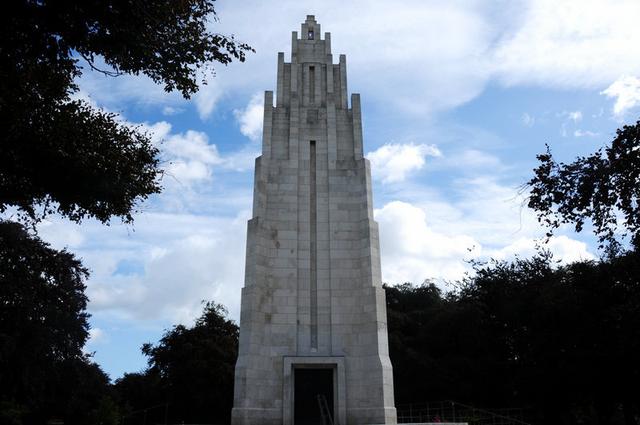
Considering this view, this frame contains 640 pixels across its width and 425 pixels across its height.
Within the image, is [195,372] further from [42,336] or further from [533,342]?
[533,342]

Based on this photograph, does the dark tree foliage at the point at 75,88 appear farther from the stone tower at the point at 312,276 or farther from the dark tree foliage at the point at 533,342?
the dark tree foliage at the point at 533,342

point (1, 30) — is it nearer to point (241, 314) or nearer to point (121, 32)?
point (121, 32)

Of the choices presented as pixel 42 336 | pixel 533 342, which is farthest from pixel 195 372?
pixel 533 342

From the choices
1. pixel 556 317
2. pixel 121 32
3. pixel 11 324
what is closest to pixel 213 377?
pixel 11 324

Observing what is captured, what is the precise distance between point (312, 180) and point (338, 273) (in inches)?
156

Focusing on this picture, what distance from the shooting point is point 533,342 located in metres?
35.0

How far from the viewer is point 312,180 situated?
2161cm

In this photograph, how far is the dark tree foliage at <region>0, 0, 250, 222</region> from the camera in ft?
39.6

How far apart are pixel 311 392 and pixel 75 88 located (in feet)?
41.7

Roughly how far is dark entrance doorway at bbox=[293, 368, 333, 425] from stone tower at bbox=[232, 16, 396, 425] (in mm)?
35

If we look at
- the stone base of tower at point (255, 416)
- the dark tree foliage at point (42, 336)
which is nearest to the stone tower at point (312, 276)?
the stone base of tower at point (255, 416)

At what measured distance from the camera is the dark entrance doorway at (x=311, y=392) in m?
18.7

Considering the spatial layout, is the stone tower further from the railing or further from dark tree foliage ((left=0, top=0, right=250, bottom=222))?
the railing

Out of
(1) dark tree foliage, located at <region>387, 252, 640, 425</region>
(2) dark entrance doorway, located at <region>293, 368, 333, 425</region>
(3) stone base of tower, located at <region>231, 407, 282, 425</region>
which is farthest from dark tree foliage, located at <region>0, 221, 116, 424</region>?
(1) dark tree foliage, located at <region>387, 252, 640, 425</region>
